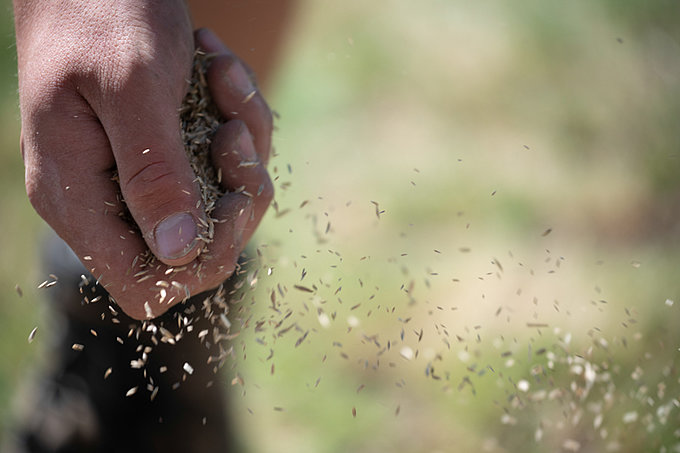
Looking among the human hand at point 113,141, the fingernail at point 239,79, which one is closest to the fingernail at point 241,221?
the human hand at point 113,141

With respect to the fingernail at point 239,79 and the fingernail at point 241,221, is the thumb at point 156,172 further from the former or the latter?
the fingernail at point 239,79

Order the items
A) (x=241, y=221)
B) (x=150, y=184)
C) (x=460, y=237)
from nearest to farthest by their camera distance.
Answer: (x=150, y=184) < (x=241, y=221) < (x=460, y=237)

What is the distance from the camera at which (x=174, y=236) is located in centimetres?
89

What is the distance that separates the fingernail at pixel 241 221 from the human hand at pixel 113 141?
2 centimetres

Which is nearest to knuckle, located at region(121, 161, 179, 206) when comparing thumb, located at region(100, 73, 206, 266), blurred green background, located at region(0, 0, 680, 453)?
thumb, located at region(100, 73, 206, 266)

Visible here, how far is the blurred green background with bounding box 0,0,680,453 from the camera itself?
178 cm

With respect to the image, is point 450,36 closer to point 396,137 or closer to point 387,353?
point 396,137

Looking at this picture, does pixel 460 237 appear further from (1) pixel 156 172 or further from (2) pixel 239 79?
(1) pixel 156 172

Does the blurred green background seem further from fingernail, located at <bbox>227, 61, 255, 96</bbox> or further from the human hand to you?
fingernail, located at <bbox>227, 61, 255, 96</bbox>

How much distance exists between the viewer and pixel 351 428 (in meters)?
1.81

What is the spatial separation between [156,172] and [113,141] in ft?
0.27

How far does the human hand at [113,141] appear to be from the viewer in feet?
2.82

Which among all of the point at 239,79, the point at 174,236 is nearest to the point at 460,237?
the point at 239,79

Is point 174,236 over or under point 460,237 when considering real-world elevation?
over
